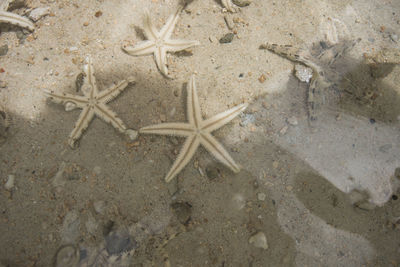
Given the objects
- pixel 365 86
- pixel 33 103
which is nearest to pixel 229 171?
pixel 365 86

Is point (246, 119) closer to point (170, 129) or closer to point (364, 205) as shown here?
point (170, 129)

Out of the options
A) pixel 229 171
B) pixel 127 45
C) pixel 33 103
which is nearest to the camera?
pixel 229 171

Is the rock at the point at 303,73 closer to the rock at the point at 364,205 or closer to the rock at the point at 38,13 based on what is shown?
the rock at the point at 364,205

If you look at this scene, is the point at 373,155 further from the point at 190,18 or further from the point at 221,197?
the point at 190,18

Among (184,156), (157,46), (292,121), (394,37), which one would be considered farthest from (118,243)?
(394,37)

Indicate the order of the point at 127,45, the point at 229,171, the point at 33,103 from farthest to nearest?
the point at 127,45, the point at 33,103, the point at 229,171

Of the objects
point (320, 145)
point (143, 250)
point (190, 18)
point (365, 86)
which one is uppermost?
point (190, 18)
